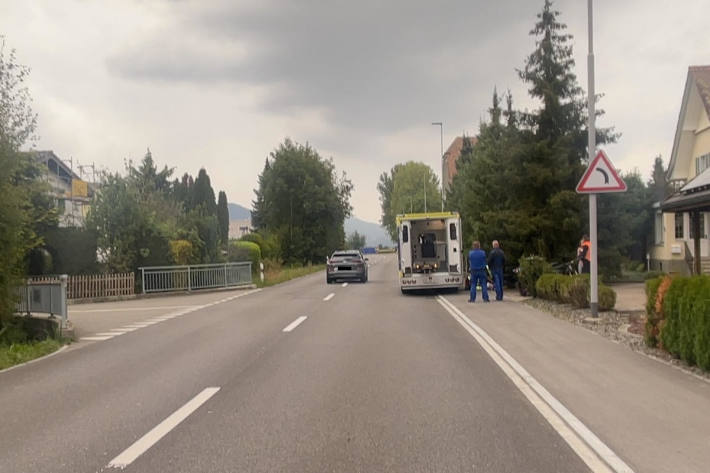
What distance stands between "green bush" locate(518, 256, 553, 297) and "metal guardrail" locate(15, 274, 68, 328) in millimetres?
13092

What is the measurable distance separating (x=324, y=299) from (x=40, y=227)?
11881 millimetres

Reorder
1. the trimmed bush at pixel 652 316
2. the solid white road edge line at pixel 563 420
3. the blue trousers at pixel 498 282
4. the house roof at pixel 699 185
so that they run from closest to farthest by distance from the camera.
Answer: the solid white road edge line at pixel 563 420 < the trimmed bush at pixel 652 316 < the house roof at pixel 699 185 < the blue trousers at pixel 498 282

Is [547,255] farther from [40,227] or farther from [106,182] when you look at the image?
[40,227]

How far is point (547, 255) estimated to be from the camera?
78.1ft

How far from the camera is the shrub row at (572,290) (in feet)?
49.0

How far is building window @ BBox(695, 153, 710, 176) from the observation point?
28.3 m

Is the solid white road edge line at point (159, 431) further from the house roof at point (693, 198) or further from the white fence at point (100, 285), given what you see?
the white fence at point (100, 285)

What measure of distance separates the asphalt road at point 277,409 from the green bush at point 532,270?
27.7ft

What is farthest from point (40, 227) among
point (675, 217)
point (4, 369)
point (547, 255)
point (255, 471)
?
point (675, 217)

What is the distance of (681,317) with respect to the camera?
8859 mm

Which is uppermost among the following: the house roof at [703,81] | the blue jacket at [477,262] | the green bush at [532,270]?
the house roof at [703,81]

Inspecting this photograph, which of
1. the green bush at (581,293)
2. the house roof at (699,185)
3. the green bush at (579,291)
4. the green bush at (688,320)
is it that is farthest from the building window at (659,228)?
the green bush at (688,320)

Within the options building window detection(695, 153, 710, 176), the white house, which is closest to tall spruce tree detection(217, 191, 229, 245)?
the white house

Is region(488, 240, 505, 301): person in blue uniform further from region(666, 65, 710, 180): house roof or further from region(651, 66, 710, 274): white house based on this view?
region(666, 65, 710, 180): house roof
